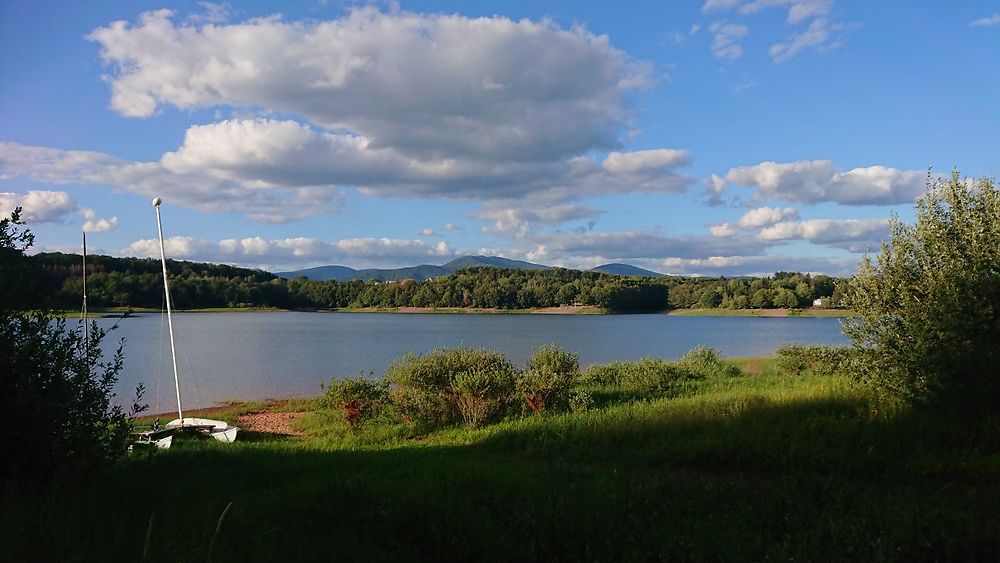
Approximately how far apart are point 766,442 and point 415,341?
49.7 m

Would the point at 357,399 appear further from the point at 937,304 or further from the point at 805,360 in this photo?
the point at 805,360

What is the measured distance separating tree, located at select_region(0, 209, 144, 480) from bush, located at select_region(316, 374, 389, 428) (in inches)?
413

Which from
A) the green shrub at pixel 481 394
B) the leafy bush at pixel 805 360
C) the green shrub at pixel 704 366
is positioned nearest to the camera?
the green shrub at pixel 481 394

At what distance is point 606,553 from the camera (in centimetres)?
584

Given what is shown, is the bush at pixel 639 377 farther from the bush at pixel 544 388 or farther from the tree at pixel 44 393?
the tree at pixel 44 393

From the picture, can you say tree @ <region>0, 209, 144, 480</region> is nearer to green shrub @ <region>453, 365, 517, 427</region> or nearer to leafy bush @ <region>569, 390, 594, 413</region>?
green shrub @ <region>453, 365, 517, 427</region>

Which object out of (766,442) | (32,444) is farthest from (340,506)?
(766,442)

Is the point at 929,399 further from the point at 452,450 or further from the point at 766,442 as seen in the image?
the point at 452,450

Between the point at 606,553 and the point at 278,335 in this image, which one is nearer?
the point at 606,553

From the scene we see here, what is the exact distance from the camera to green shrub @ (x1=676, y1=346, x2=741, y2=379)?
82.8 ft

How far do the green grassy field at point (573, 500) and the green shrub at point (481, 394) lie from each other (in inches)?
133

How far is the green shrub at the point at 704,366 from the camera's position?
2523 centimetres

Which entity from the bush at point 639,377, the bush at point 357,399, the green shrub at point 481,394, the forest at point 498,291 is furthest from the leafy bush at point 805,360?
the forest at point 498,291

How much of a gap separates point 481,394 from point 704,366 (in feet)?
49.5
